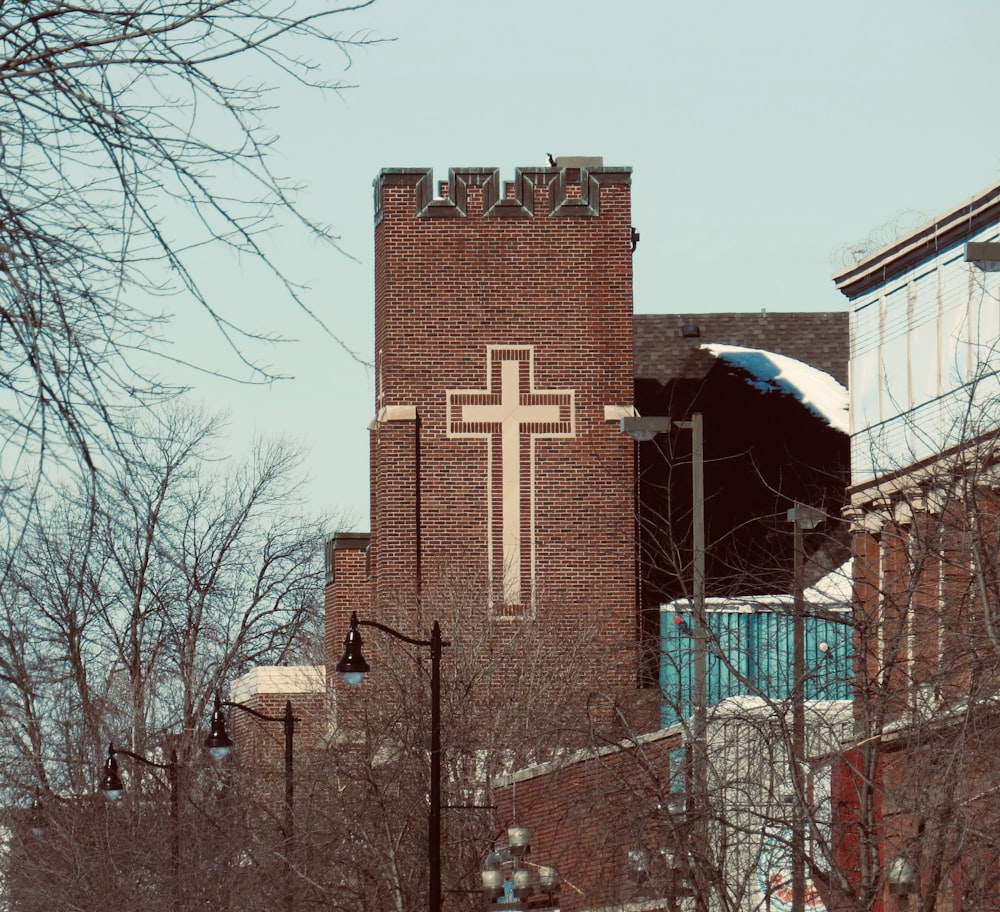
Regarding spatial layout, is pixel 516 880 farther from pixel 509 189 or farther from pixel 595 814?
pixel 509 189

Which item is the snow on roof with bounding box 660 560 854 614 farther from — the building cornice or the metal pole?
the metal pole

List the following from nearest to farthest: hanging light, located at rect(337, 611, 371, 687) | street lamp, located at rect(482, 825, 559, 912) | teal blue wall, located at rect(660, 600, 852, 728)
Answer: teal blue wall, located at rect(660, 600, 852, 728), hanging light, located at rect(337, 611, 371, 687), street lamp, located at rect(482, 825, 559, 912)

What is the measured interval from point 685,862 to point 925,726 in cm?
356

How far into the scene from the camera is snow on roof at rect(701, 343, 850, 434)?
5478 cm

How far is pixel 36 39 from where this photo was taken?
7.61m

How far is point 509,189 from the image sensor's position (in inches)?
1957

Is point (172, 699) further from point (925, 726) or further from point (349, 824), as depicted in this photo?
point (925, 726)

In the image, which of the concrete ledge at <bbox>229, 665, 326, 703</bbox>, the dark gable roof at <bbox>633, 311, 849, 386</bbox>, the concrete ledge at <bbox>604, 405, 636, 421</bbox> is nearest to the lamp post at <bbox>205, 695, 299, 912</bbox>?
the concrete ledge at <bbox>604, 405, 636, 421</bbox>

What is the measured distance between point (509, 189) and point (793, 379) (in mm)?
10933

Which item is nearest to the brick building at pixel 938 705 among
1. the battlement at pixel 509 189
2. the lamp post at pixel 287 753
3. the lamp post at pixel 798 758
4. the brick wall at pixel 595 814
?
A: the lamp post at pixel 798 758

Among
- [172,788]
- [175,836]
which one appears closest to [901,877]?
[175,836]

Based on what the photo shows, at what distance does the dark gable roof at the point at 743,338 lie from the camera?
57.4 m

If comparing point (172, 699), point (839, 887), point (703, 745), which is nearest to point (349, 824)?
point (703, 745)

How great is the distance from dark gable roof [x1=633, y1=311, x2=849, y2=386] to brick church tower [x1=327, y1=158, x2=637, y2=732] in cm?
759
